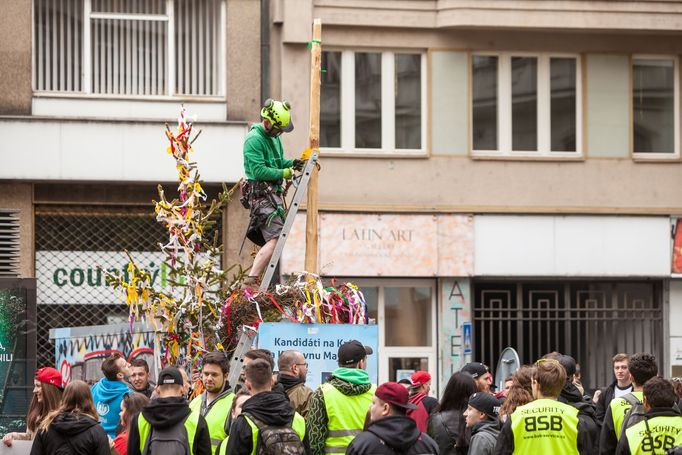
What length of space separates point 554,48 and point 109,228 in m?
7.69

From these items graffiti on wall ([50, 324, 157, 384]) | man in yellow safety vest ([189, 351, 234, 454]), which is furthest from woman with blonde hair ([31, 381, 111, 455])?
graffiti on wall ([50, 324, 157, 384])

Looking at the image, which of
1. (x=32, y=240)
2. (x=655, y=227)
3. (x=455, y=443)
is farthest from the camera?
(x=655, y=227)

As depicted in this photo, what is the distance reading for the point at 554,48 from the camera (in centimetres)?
2500

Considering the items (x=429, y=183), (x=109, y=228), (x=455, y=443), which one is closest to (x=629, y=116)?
(x=429, y=183)

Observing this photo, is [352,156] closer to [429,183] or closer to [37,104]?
[429,183]

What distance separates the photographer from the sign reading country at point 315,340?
12438mm

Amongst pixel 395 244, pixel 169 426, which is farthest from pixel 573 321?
pixel 169 426

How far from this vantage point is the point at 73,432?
9656 mm

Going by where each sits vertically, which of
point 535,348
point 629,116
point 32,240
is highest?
point 629,116

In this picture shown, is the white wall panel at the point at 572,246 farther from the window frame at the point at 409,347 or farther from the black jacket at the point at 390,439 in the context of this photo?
the black jacket at the point at 390,439

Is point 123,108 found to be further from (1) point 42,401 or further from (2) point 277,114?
(1) point 42,401

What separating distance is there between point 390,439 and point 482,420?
2334 mm

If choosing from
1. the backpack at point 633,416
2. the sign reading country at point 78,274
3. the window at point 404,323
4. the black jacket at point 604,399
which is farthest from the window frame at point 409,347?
the backpack at point 633,416

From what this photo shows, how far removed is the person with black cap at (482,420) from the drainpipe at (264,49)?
44.6 ft
